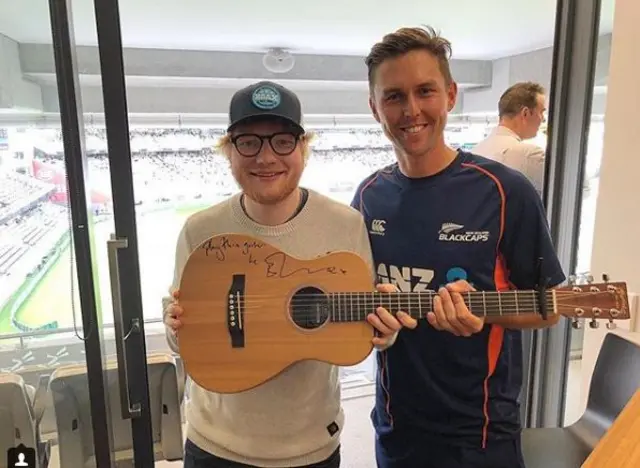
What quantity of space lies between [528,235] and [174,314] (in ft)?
2.51

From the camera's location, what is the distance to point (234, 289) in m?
1.14

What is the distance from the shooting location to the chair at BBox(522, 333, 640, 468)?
1.52 m

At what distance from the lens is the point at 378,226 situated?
1232 millimetres

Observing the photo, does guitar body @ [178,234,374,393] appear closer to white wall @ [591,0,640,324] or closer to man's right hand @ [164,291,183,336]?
man's right hand @ [164,291,183,336]

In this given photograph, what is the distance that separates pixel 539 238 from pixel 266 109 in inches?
24.8

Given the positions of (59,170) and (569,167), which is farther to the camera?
(569,167)

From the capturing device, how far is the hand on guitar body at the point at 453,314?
1.05 meters

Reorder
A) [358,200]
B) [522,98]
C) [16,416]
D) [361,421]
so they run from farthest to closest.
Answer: [361,421], [522,98], [16,416], [358,200]

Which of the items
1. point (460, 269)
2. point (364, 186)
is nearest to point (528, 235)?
point (460, 269)

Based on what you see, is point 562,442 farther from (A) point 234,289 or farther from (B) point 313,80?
(B) point 313,80

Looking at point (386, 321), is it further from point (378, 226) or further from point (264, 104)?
point (264, 104)

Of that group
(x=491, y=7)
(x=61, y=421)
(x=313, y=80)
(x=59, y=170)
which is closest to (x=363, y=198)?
(x=59, y=170)

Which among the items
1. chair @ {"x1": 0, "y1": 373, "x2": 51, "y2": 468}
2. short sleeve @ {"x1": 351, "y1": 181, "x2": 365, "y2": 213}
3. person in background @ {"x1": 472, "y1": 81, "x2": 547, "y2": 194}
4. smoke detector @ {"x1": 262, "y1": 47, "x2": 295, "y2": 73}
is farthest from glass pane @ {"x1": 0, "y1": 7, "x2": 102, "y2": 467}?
smoke detector @ {"x1": 262, "y1": 47, "x2": 295, "y2": 73}

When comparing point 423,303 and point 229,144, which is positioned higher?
point 229,144
